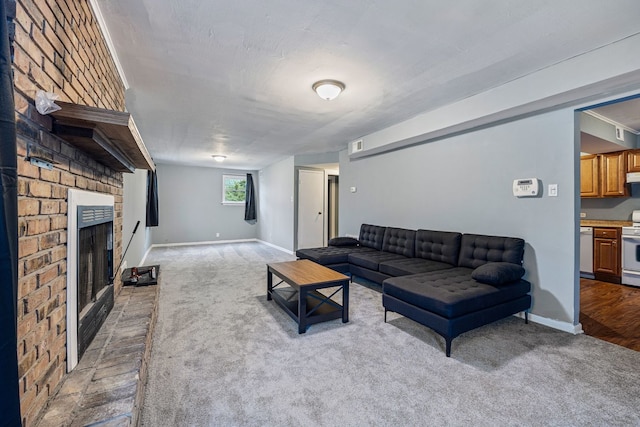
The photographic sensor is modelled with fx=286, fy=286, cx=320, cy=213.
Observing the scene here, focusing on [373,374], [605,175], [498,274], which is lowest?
[373,374]

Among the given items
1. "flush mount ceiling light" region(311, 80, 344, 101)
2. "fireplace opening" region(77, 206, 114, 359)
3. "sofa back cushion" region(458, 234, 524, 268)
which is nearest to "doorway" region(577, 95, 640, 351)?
"sofa back cushion" region(458, 234, 524, 268)

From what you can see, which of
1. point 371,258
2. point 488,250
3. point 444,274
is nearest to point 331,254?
point 371,258

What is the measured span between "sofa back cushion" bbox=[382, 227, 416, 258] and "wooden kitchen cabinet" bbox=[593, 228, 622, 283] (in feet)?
10.1

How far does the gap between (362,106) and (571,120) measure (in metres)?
2.00

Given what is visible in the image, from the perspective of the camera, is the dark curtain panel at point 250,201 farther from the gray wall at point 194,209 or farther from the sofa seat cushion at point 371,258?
the sofa seat cushion at point 371,258

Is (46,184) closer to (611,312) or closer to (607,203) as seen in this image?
(611,312)

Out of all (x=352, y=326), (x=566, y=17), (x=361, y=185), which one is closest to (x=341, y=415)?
(x=352, y=326)

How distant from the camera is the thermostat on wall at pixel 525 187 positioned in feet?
9.20

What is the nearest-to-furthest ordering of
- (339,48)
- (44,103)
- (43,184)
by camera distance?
(44,103) < (43,184) < (339,48)

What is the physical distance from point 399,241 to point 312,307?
183cm

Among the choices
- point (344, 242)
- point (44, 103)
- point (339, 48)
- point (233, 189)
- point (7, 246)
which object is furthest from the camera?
point (233, 189)

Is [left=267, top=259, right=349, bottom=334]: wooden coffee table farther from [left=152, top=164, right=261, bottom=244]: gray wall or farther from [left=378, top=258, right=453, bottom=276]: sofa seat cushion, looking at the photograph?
[left=152, top=164, right=261, bottom=244]: gray wall

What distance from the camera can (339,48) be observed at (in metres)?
2.20

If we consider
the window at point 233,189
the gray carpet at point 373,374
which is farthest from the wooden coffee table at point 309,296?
the window at point 233,189
